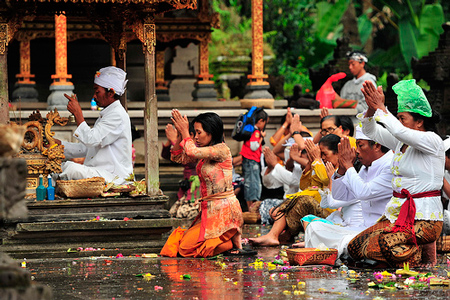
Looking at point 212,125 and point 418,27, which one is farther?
point 418,27

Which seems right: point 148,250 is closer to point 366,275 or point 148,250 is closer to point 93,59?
point 366,275

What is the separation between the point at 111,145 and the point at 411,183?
12.0 feet

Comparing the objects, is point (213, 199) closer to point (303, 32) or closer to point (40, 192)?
point (40, 192)

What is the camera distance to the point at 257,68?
1437 centimetres

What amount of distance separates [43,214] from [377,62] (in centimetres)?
2024

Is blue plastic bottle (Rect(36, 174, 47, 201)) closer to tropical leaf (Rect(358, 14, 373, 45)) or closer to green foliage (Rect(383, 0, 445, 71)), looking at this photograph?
green foliage (Rect(383, 0, 445, 71))

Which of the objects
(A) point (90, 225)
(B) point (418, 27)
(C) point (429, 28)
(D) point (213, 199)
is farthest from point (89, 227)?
(B) point (418, 27)

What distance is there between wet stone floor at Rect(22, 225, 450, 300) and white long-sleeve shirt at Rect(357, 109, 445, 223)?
0.55m

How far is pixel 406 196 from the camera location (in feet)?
22.8

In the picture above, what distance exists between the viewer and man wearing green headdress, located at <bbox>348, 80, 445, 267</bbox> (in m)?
6.87

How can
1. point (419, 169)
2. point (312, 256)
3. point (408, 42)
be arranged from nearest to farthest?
point (419, 169)
point (312, 256)
point (408, 42)

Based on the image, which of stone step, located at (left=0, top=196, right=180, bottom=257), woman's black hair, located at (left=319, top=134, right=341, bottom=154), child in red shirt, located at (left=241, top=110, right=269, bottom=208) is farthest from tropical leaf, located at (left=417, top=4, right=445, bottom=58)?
stone step, located at (left=0, top=196, right=180, bottom=257)

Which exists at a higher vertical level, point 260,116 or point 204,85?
point 204,85

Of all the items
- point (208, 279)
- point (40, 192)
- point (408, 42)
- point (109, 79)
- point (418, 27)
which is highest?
point (418, 27)
